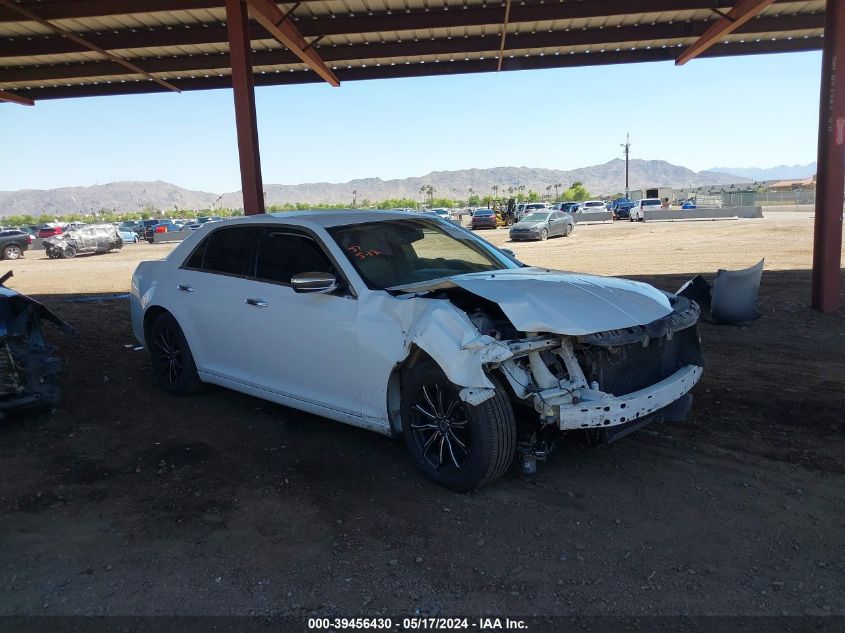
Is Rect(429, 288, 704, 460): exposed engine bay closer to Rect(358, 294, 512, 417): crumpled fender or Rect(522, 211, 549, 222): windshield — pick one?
Rect(358, 294, 512, 417): crumpled fender

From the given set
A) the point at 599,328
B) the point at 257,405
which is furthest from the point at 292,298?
the point at 599,328

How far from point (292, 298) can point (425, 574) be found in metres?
2.24

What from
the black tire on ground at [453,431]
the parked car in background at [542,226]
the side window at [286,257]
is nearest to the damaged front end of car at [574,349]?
the black tire on ground at [453,431]

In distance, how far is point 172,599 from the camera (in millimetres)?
2936

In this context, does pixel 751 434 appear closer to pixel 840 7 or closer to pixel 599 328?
pixel 599 328

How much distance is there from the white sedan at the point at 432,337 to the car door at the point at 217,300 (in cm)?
2

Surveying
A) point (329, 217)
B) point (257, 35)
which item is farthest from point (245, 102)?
point (329, 217)

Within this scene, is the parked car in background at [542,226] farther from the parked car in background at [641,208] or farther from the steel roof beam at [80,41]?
the steel roof beam at [80,41]

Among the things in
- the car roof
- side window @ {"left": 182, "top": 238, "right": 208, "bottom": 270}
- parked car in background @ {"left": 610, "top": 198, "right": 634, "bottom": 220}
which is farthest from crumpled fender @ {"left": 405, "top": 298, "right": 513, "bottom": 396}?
parked car in background @ {"left": 610, "top": 198, "right": 634, "bottom": 220}

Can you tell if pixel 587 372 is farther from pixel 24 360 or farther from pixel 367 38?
pixel 367 38

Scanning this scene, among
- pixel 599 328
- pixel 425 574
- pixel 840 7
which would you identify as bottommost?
pixel 425 574

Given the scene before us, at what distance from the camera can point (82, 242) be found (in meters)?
31.1

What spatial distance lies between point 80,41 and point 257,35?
309 cm

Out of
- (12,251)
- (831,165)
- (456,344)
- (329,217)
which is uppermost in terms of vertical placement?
(831,165)
